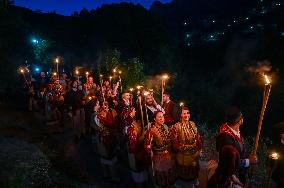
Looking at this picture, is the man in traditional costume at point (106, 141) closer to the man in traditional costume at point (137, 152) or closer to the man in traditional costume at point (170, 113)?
the man in traditional costume at point (137, 152)

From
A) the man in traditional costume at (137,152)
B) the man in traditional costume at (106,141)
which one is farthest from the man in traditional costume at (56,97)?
the man in traditional costume at (137,152)

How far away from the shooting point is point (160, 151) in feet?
28.2

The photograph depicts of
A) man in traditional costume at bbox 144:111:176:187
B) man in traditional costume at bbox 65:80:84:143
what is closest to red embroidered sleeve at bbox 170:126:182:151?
man in traditional costume at bbox 144:111:176:187

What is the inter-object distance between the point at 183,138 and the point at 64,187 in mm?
3452

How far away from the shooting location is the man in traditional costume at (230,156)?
19.0 feet

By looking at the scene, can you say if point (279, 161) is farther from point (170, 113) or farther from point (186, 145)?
point (170, 113)

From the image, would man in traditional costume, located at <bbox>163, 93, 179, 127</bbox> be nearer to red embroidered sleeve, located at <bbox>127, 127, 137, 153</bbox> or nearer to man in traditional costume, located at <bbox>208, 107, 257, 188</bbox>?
red embroidered sleeve, located at <bbox>127, 127, 137, 153</bbox>

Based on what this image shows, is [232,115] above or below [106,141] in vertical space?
above

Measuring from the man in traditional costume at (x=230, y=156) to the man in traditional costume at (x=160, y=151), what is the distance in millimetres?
2527

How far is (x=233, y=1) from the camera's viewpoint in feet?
206

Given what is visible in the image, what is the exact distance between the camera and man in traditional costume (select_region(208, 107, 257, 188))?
19.0ft

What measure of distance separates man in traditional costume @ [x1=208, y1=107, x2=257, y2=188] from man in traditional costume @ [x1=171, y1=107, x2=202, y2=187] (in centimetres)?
217

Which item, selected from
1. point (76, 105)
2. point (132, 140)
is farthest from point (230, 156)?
point (76, 105)

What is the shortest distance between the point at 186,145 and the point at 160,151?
0.65m
